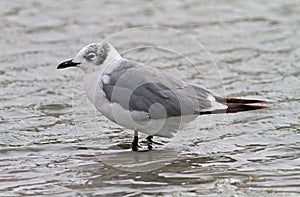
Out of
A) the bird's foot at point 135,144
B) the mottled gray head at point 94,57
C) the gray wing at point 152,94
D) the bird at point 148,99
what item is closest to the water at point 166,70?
the bird's foot at point 135,144

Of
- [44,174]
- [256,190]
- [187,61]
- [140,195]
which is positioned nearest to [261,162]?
[256,190]

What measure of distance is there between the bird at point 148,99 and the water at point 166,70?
374mm

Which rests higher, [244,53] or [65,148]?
[244,53]

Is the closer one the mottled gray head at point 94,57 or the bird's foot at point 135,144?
the mottled gray head at point 94,57

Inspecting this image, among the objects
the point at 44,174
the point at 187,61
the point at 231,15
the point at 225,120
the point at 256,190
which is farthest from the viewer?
the point at 231,15

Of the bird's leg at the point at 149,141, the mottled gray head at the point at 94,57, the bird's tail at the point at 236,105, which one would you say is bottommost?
the bird's leg at the point at 149,141

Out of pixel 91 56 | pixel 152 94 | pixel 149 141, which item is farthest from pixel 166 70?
pixel 152 94

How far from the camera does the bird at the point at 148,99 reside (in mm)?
6586

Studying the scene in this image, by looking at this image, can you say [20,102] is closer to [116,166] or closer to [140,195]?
[116,166]

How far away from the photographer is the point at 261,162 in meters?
6.52

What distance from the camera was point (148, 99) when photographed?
6.62m

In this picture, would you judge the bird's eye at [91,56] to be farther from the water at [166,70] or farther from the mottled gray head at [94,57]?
the water at [166,70]

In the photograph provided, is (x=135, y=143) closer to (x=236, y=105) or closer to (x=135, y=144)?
(x=135, y=144)

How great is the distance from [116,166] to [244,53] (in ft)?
14.6
